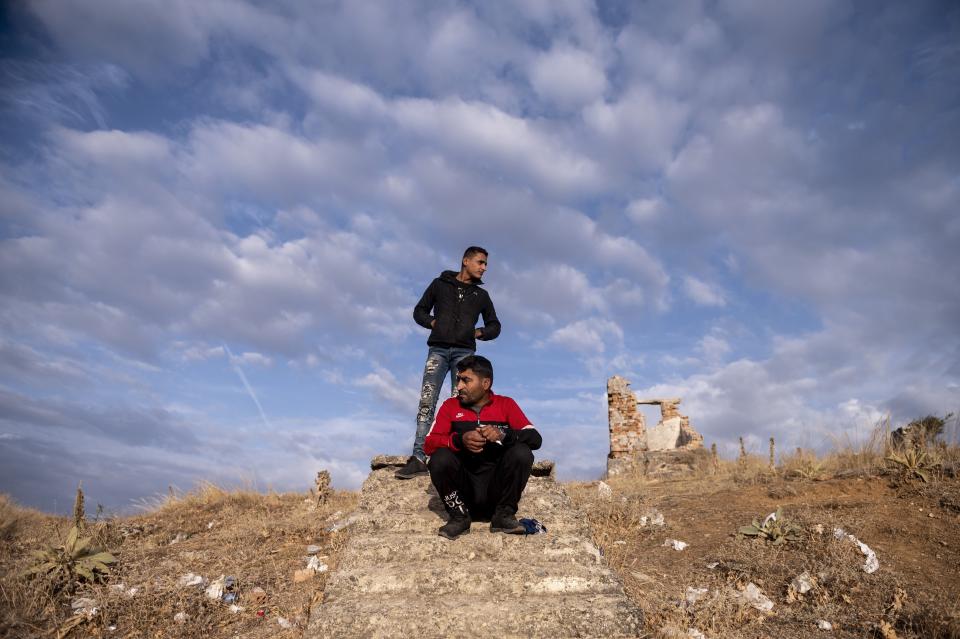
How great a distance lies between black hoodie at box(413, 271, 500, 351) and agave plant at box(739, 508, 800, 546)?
3762mm

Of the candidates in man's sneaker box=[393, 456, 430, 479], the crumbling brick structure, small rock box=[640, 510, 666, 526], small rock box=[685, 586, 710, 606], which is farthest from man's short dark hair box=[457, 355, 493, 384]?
the crumbling brick structure

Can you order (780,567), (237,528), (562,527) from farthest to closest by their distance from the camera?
(237,528) → (780,567) → (562,527)

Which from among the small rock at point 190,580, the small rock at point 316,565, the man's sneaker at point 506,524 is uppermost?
the man's sneaker at point 506,524

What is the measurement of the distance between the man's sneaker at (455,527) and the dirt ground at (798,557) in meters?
1.60

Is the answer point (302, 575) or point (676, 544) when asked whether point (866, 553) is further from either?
point (302, 575)

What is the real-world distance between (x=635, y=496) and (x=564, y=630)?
19.8 ft

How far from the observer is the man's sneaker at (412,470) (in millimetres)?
6164

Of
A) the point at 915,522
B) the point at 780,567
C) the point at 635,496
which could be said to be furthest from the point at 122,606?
the point at 915,522

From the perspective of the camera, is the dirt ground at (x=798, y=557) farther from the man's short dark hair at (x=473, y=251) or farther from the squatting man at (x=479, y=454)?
the man's short dark hair at (x=473, y=251)

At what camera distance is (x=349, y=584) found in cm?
441

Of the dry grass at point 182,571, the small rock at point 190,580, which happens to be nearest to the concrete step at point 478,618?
the dry grass at point 182,571

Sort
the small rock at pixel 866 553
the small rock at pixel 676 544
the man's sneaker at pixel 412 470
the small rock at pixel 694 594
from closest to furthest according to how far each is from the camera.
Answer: the small rock at pixel 694 594 < the small rock at pixel 866 553 < the man's sneaker at pixel 412 470 < the small rock at pixel 676 544

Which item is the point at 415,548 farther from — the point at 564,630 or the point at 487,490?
the point at 564,630

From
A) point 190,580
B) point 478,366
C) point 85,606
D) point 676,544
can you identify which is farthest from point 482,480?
point 85,606
